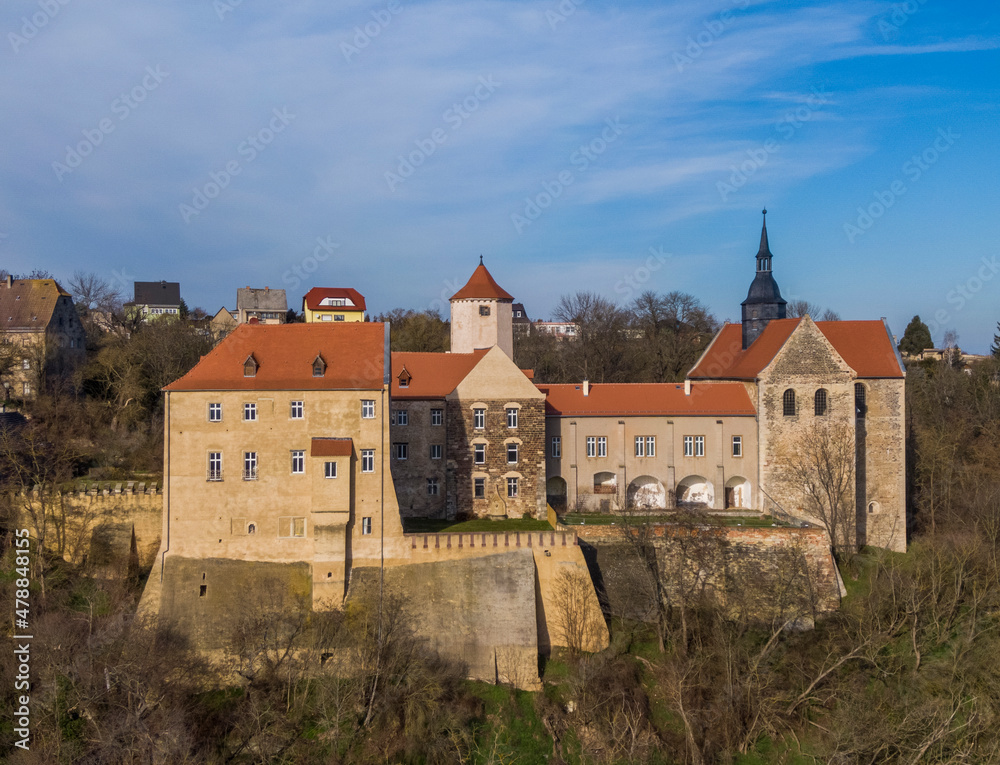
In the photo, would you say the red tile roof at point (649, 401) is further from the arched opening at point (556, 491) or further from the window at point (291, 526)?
the window at point (291, 526)

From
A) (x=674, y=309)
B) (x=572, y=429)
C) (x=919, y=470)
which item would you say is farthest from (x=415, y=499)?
(x=674, y=309)

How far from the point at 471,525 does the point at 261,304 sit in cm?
4973

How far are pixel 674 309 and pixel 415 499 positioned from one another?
3416 cm

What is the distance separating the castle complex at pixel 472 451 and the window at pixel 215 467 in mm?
49

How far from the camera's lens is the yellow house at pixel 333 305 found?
Answer: 251 ft

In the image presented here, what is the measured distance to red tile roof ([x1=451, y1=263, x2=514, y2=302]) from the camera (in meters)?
41.0

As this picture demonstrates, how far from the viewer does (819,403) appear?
3797 centimetres

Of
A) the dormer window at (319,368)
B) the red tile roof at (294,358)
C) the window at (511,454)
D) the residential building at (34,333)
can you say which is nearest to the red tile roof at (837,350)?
the window at (511,454)

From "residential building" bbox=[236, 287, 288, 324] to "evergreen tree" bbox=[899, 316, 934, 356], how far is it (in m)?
54.0

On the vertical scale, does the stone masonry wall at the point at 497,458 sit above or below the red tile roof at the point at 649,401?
below

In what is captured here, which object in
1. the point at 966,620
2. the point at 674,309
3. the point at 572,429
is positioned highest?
the point at 674,309

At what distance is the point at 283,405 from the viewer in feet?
99.7

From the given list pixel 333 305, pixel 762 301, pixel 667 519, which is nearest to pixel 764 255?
pixel 762 301

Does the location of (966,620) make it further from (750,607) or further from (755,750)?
(755,750)
